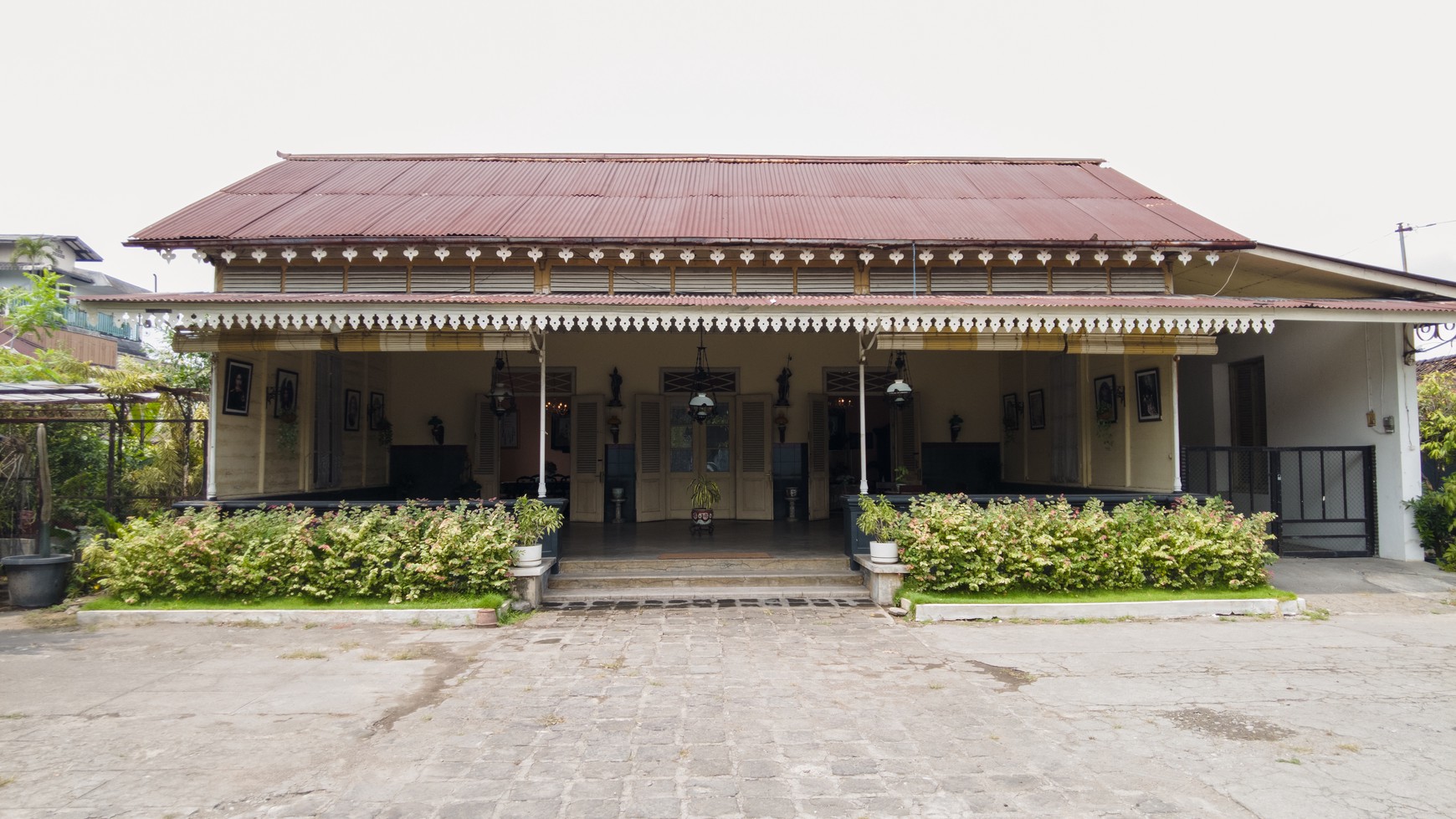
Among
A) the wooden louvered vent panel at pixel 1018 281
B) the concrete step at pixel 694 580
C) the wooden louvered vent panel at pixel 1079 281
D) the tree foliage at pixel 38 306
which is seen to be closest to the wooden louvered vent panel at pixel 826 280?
the wooden louvered vent panel at pixel 1018 281

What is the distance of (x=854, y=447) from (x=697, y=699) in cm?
1026

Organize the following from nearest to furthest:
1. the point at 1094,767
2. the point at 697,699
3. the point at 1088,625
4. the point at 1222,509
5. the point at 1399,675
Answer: the point at 1094,767 → the point at 697,699 → the point at 1399,675 → the point at 1088,625 → the point at 1222,509

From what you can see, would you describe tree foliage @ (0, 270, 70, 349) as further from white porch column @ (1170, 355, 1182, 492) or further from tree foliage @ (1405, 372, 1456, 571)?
tree foliage @ (1405, 372, 1456, 571)

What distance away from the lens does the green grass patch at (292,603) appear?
276 inches

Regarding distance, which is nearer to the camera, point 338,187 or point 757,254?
point 757,254

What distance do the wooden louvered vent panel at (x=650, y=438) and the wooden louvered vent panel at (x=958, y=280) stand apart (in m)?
4.67

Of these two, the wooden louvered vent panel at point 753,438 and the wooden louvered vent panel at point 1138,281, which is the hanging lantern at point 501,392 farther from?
the wooden louvered vent panel at point 1138,281

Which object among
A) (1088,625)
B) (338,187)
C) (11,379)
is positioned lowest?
(1088,625)

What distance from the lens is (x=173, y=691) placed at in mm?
5000

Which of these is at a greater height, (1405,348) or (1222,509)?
(1405,348)

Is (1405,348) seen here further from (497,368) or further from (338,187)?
(338,187)

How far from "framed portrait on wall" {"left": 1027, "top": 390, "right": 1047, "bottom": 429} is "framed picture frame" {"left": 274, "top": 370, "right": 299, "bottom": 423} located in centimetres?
984

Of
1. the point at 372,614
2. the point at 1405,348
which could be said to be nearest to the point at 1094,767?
the point at 372,614

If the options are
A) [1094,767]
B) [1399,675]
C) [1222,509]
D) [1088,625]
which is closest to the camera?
[1094,767]
